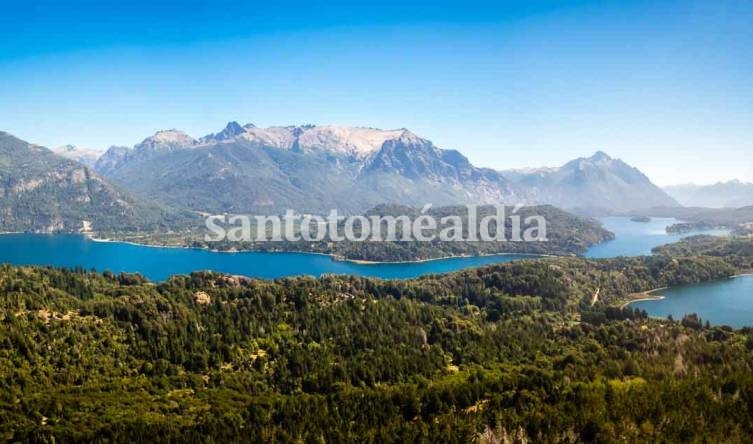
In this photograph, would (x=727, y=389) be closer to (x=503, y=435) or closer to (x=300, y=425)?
(x=503, y=435)

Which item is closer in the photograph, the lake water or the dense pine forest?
the dense pine forest

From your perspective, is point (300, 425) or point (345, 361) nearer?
point (300, 425)

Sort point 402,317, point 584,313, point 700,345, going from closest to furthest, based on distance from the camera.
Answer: point 700,345 → point 402,317 → point 584,313

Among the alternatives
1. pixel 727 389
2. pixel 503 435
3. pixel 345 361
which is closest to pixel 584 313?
pixel 727 389

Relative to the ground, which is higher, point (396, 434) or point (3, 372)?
point (3, 372)

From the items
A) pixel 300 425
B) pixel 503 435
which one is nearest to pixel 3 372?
pixel 300 425

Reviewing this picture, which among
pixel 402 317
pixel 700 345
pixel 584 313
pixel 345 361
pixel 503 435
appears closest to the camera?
pixel 503 435
